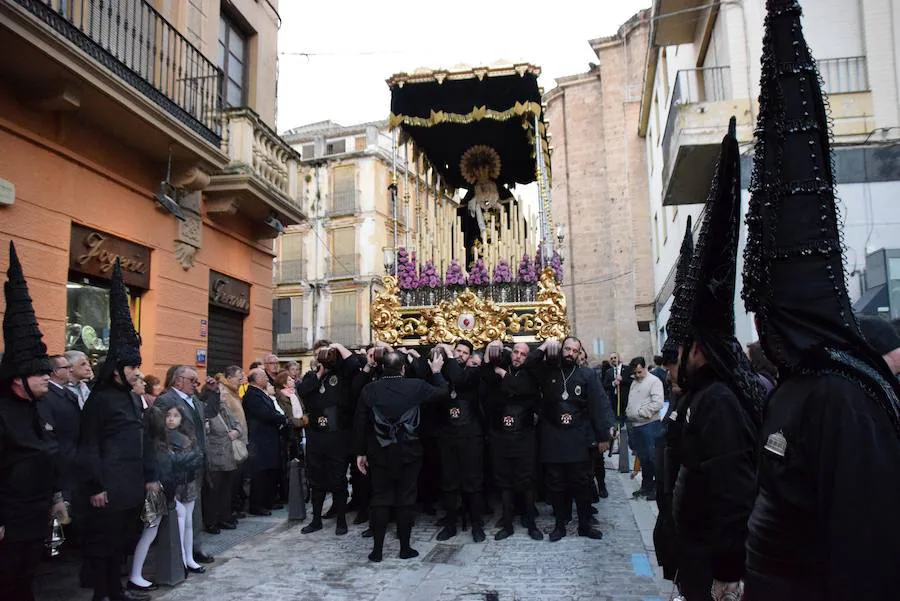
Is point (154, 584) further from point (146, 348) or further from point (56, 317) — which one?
point (146, 348)

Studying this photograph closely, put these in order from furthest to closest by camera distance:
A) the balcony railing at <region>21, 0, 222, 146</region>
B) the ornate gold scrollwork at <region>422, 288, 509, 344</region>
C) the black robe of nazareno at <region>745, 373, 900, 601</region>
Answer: the ornate gold scrollwork at <region>422, 288, 509, 344</region>, the balcony railing at <region>21, 0, 222, 146</region>, the black robe of nazareno at <region>745, 373, 900, 601</region>

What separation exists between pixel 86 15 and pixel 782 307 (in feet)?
31.7

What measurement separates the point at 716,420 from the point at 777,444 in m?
1.34

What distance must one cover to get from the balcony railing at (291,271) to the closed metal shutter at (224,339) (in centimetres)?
2434

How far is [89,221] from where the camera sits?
349 inches

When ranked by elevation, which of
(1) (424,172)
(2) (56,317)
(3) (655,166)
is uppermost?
(3) (655,166)

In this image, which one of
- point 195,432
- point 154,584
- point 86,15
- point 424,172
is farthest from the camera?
point 424,172

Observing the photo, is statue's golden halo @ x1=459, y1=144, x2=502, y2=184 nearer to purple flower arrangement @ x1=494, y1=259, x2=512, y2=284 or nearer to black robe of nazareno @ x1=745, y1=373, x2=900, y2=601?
purple flower arrangement @ x1=494, y1=259, x2=512, y2=284

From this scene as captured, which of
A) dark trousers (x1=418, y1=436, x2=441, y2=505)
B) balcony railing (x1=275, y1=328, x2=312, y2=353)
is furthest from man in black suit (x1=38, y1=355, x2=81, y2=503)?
balcony railing (x1=275, y1=328, x2=312, y2=353)

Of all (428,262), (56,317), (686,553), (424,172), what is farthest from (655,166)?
(686,553)

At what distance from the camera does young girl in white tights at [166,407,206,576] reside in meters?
6.41

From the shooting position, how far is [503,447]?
787 centimetres

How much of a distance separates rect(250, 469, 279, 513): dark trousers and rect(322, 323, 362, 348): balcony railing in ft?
86.1

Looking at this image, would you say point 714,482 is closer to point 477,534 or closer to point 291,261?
point 477,534
